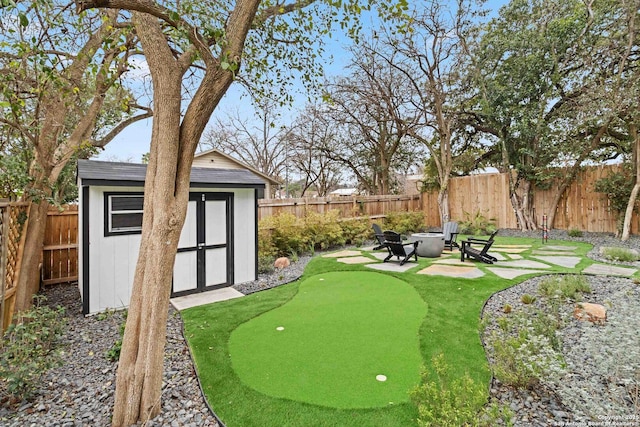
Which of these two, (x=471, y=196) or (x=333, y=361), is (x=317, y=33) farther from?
(x=471, y=196)

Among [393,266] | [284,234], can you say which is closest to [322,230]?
[284,234]

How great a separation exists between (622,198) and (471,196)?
4.67 meters

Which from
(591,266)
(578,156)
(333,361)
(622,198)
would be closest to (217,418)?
(333,361)

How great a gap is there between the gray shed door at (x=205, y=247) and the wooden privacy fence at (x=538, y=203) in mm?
10182

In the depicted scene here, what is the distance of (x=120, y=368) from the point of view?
216 cm

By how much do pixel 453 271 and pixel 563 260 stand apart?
259cm

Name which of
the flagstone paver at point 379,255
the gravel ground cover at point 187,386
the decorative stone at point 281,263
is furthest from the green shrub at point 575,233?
the decorative stone at point 281,263

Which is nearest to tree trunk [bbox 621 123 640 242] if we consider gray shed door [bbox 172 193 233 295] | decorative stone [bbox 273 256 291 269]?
decorative stone [bbox 273 256 291 269]

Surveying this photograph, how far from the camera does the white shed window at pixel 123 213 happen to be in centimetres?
456

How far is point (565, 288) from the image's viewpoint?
4.41 meters

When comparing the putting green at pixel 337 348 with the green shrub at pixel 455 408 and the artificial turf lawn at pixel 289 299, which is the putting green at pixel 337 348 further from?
the green shrub at pixel 455 408

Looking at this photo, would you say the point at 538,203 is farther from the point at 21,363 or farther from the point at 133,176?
the point at 21,363

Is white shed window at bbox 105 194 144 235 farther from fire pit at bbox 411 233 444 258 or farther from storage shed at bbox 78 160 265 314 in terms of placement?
fire pit at bbox 411 233 444 258

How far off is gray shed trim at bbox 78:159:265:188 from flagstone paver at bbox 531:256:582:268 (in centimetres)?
616
